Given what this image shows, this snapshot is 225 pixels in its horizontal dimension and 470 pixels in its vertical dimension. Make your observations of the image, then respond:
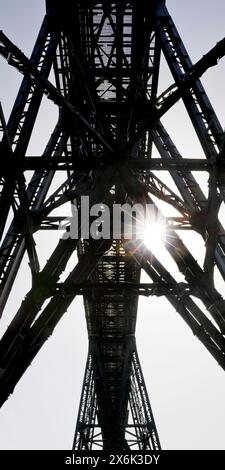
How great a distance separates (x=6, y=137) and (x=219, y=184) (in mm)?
2758

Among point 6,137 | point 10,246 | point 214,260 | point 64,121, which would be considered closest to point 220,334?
point 214,260

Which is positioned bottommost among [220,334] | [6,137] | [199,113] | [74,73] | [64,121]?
[220,334]

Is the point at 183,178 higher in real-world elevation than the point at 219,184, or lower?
higher

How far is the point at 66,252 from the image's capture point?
17.3 feet

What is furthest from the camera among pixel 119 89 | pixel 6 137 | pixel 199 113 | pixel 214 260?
pixel 119 89

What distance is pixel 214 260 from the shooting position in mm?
4992

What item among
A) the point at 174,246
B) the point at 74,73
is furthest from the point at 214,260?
the point at 74,73

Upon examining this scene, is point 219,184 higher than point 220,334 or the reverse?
higher

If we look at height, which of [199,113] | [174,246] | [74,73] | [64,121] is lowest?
[174,246]

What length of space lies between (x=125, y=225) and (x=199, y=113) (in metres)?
1.92

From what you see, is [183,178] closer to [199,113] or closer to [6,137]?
[199,113]
